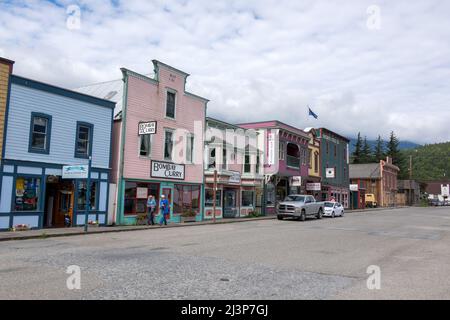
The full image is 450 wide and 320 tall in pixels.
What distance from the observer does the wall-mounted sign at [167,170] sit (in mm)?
23953

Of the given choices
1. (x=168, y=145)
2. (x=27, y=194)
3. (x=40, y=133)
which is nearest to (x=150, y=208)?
(x=168, y=145)

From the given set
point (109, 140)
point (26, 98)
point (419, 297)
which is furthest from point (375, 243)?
point (26, 98)

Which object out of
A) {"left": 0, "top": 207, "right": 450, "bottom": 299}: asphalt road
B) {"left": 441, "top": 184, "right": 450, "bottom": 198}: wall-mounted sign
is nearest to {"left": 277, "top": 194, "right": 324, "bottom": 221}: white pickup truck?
{"left": 0, "top": 207, "right": 450, "bottom": 299}: asphalt road

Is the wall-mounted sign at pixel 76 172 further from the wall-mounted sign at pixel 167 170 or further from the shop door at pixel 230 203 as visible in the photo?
the shop door at pixel 230 203

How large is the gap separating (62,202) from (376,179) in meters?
61.0

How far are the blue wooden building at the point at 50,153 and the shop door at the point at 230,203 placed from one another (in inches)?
432

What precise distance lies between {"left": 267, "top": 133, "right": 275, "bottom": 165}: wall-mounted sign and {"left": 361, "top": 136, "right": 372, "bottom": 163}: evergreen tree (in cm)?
7066

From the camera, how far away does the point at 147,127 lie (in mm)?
22531

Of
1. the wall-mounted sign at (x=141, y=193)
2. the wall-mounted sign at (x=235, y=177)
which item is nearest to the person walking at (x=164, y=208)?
the wall-mounted sign at (x=141, y=193)

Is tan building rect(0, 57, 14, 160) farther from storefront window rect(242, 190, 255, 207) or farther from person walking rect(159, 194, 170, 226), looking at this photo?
storefront window rect(242, 190, 255, 207)

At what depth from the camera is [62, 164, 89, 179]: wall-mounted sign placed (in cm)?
1800

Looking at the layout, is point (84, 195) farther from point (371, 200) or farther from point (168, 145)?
point (371, 200)
